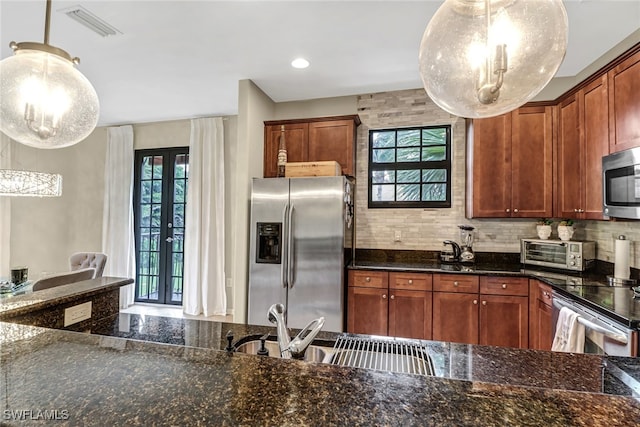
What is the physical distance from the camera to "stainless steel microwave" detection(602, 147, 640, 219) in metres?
2.01

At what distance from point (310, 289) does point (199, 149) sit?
279 centimetres

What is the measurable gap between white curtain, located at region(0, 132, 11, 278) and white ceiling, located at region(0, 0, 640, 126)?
164 centimetres

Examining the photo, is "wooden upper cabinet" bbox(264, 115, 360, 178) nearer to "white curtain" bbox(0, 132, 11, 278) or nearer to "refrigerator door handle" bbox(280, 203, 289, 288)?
"refrigerator door handle" bbox(280, 203, 289, 288)

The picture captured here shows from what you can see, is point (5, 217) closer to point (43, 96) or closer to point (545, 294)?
point (43, 96)

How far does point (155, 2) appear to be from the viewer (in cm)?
214

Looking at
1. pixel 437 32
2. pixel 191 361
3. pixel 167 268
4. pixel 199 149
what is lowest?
pixel 167 268

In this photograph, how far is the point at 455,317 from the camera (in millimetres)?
2818

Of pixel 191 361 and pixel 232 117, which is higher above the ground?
pixel 232 117

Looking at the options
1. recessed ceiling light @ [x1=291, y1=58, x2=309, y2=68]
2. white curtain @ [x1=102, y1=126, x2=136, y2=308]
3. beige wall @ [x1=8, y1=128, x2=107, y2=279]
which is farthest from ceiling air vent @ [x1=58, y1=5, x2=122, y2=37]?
beige wall @ [x1=8, y1=128, x2=107, y2=279]

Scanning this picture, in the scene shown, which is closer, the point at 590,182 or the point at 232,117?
the point at 590,182

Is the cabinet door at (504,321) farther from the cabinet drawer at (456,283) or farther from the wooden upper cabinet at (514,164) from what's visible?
the wooden upper cabinet at (514,164)

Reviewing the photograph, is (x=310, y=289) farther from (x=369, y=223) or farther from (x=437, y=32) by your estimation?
(x=437, y=32)

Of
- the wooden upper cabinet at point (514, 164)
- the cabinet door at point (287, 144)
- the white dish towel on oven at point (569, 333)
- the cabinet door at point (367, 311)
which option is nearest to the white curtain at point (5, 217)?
the cabinet door at point (287, 144)

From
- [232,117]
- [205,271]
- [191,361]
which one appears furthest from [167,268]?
[191,361]
